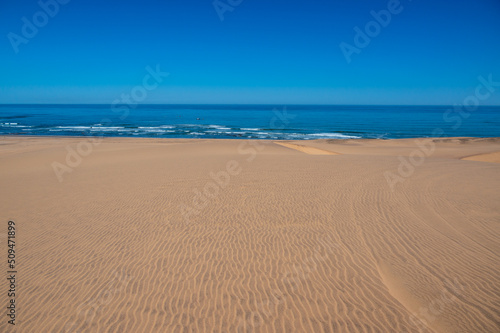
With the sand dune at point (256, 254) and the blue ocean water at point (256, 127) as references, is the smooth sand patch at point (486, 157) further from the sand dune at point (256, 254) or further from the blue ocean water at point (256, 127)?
the blue ocean water at point (256, 127)

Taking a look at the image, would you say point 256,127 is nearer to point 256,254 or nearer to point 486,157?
point 486,157

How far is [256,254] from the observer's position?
6250 millimetres

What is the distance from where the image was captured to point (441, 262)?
19.0 feet

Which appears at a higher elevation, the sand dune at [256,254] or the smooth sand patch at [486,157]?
the sand dune at [256,254]

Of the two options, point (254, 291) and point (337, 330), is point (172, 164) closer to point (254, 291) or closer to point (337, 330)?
point (254, 291)

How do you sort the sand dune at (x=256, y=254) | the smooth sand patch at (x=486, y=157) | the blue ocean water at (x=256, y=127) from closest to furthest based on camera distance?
the sand dune at (x=256, y=254) < the smooth sand patch at (x=486, y=157) < the blue ocean water at (x=256, y=127)

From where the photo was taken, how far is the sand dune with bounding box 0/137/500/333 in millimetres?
4336

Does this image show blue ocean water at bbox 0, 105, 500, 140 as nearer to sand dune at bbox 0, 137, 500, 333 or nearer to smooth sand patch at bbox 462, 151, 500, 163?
smooth sand patch at bbox 462, 151, 500, 163

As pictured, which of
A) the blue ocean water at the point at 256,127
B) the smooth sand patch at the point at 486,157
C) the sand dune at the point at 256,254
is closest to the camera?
the sand dune at the point at 256,254

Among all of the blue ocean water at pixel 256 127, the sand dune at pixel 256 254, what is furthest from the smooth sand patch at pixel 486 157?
the blue ocean water at pixel 256 127

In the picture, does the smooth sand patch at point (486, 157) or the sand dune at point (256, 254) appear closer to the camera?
the sand dune at point (256, 254)

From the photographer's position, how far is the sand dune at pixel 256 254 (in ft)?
14.2

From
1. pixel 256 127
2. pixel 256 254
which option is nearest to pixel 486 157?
pixel 256 254

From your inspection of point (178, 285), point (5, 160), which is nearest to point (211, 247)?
point (178, 285)
